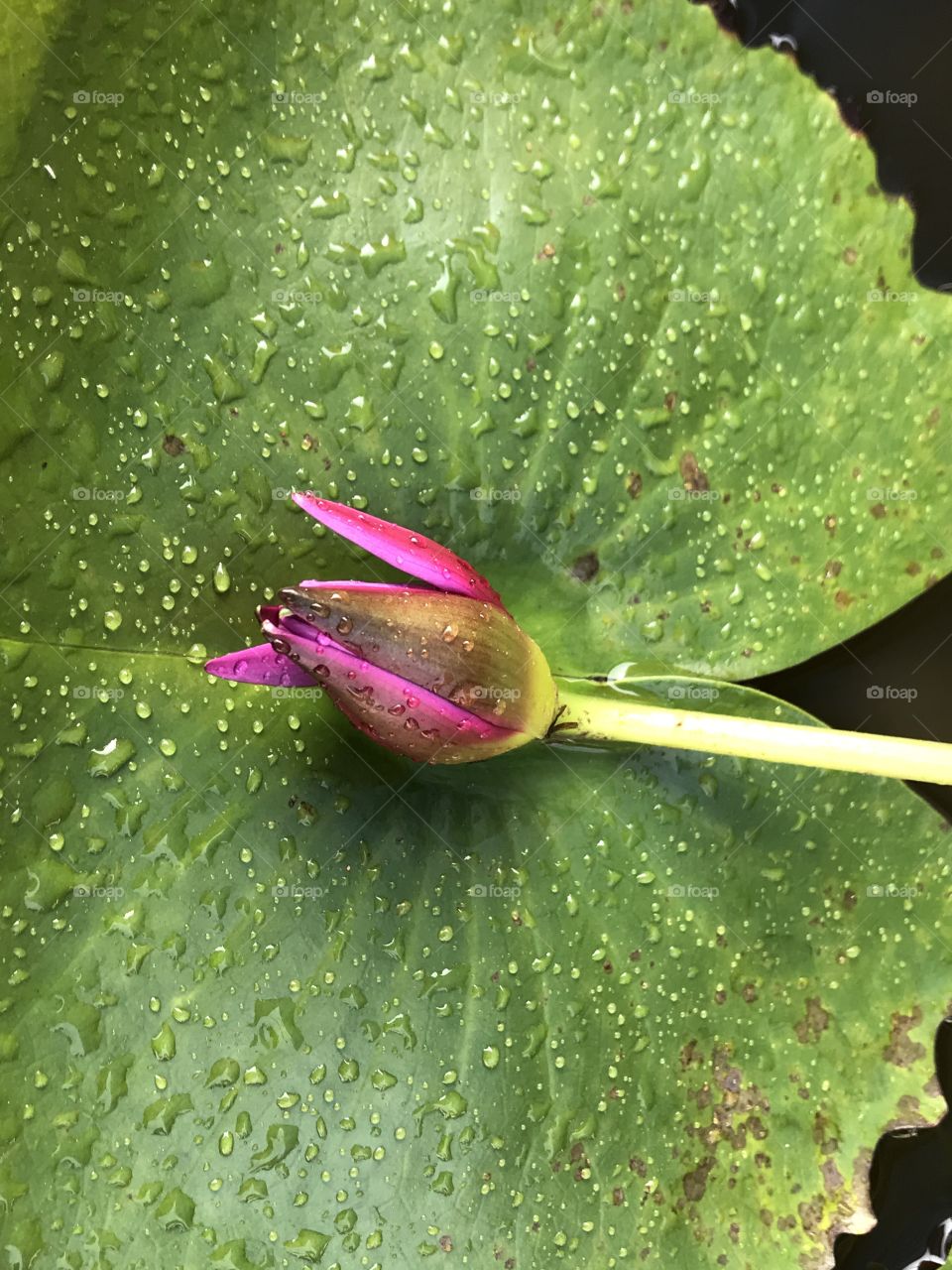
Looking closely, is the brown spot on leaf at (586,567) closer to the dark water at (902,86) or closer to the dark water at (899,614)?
the dark water at (899,614)

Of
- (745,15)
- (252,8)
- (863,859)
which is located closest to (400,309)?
(252,8)

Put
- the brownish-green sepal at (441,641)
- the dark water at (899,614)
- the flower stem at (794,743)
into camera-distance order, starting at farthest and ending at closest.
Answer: the dark water at (899,614) → the flower stem at (794,743) → the brownish-green sepal at (441,641)

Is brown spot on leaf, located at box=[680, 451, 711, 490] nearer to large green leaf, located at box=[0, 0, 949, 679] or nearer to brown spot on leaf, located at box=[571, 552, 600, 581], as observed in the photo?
large green leaf, located at box=[0, 0, 949, 679]

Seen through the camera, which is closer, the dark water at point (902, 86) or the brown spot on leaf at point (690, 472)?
the brown spot on leaf at point (690, 472)

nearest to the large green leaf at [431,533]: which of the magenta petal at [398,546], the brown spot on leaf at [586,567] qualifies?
the brown spot on leaf at [586,567]

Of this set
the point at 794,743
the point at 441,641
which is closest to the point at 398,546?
the point at 441,641

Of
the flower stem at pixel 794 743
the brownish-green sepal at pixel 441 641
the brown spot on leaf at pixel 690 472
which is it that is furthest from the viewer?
the brown spot on leaf at pixel 690 472

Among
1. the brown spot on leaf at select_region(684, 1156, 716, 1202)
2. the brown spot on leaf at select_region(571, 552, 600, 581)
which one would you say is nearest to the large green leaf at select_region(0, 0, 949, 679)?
the brown spot on leaf at select_region(571, 552, 600, 581)
